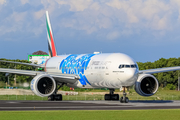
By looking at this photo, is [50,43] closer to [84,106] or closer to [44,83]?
[44,83]

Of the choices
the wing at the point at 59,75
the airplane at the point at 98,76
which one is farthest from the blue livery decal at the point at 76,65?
the wing at the point at 59,75

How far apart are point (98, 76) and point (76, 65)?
5791 mm

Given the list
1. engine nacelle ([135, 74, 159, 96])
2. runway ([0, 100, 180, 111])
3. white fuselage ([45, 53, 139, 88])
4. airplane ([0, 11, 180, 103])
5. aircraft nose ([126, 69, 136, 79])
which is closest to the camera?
runway ([0, 100, 180, 111])

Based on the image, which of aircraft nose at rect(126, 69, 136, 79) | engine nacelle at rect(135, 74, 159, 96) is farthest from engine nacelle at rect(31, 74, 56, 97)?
aircraft nose at rect(126, 69, 136, 79)

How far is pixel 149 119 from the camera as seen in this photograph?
19.5 metres

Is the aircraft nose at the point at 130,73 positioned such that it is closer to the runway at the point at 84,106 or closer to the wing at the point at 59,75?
the runway at the point at 84,106

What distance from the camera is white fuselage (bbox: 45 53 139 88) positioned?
32.8 metres

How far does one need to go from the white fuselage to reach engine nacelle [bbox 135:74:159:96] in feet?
8.87

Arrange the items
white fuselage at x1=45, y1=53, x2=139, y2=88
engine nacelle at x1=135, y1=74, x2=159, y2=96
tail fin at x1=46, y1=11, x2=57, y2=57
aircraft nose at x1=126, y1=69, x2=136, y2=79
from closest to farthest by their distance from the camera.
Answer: aircraft nose at x1=126, y1=69, x2=136, y2=79 < white fuselage at x1=45, y1=53, x2=139, y2=88 < engine nacelle at x1=135, y1=74, x2=159, y2=96 < tail fin at x1=46, y1=11, x2=57, y2=57

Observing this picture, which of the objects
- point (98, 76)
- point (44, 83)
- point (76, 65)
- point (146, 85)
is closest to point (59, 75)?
point (76, 65)

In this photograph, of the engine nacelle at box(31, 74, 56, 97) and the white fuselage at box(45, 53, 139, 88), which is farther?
the engine nacelle at box(31, 74, 56, 97)

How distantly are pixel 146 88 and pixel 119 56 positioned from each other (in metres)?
4.60

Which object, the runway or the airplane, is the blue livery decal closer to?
the airplane

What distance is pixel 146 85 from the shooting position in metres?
36.9
